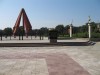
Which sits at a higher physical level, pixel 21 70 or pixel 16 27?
pixel 16 27

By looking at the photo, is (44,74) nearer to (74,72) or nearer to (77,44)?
(74,72)

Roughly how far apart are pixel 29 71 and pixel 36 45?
505 inches

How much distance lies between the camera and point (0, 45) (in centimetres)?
2164

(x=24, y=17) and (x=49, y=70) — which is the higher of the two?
(x=24, y=17)

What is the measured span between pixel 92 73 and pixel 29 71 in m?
2.44

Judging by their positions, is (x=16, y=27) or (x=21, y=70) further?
(x=16, y=27)

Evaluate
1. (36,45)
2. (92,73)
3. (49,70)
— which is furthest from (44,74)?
(36,45)

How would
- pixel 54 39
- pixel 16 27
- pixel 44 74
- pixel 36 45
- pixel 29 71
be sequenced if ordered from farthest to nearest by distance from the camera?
pixel 16 27
pixel 54 39
pixel 36 45
pixel 29 71
pixel 44 74

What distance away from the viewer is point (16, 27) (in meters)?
54.6

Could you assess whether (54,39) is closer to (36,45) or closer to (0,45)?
(36,45)

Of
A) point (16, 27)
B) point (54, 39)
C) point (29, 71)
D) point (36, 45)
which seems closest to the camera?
point (29, 71)

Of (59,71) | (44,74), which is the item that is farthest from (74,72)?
(44,74)

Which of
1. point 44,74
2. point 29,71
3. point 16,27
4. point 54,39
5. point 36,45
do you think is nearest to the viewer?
point 44,74

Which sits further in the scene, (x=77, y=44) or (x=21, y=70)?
(x=77, y=44)
